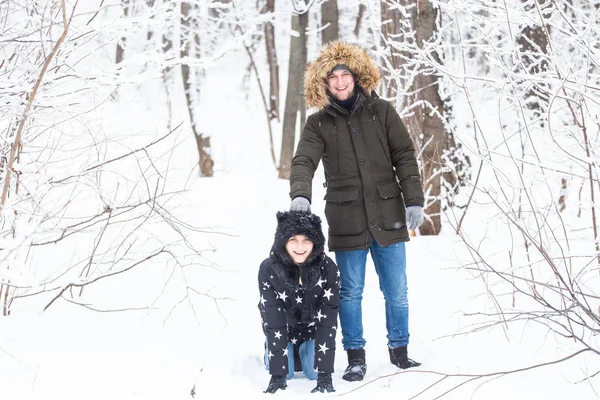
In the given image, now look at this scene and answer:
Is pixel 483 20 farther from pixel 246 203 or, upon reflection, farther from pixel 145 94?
pixel 145 94

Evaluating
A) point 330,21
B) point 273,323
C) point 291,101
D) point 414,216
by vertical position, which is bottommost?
point 273,323

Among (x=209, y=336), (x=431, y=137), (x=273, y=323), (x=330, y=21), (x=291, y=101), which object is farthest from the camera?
(x=291, y=101)

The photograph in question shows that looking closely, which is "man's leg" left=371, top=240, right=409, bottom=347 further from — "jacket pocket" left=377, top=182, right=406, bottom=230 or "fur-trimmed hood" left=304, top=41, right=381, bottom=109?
"fur-trimmed hood" left=304, top=41, right=381, bottom=109

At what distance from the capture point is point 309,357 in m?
3.53

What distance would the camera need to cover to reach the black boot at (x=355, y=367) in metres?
3.45

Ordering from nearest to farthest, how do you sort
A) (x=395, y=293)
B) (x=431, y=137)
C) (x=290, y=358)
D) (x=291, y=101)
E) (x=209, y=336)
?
(x=290, y=358)
(x=395, y=293)
(x=209, y=336)
(x=431, y=137)
(x=291, y=101)

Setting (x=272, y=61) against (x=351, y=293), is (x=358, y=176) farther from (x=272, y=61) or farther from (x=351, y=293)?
(x=272, y=61)

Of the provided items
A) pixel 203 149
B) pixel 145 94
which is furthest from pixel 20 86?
pixel 145 94

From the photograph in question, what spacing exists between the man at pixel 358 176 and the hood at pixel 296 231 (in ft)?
0.62

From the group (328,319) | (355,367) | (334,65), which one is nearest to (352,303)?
(328,319)

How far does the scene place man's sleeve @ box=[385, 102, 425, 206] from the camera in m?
3.49

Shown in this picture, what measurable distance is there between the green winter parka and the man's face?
42 mm

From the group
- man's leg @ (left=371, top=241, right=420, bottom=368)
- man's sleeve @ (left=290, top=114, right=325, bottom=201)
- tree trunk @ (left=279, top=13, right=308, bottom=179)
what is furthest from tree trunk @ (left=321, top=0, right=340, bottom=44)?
man's leg @ (left=371, top=241, right=420, bottom=368)

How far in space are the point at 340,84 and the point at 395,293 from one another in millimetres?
1238
